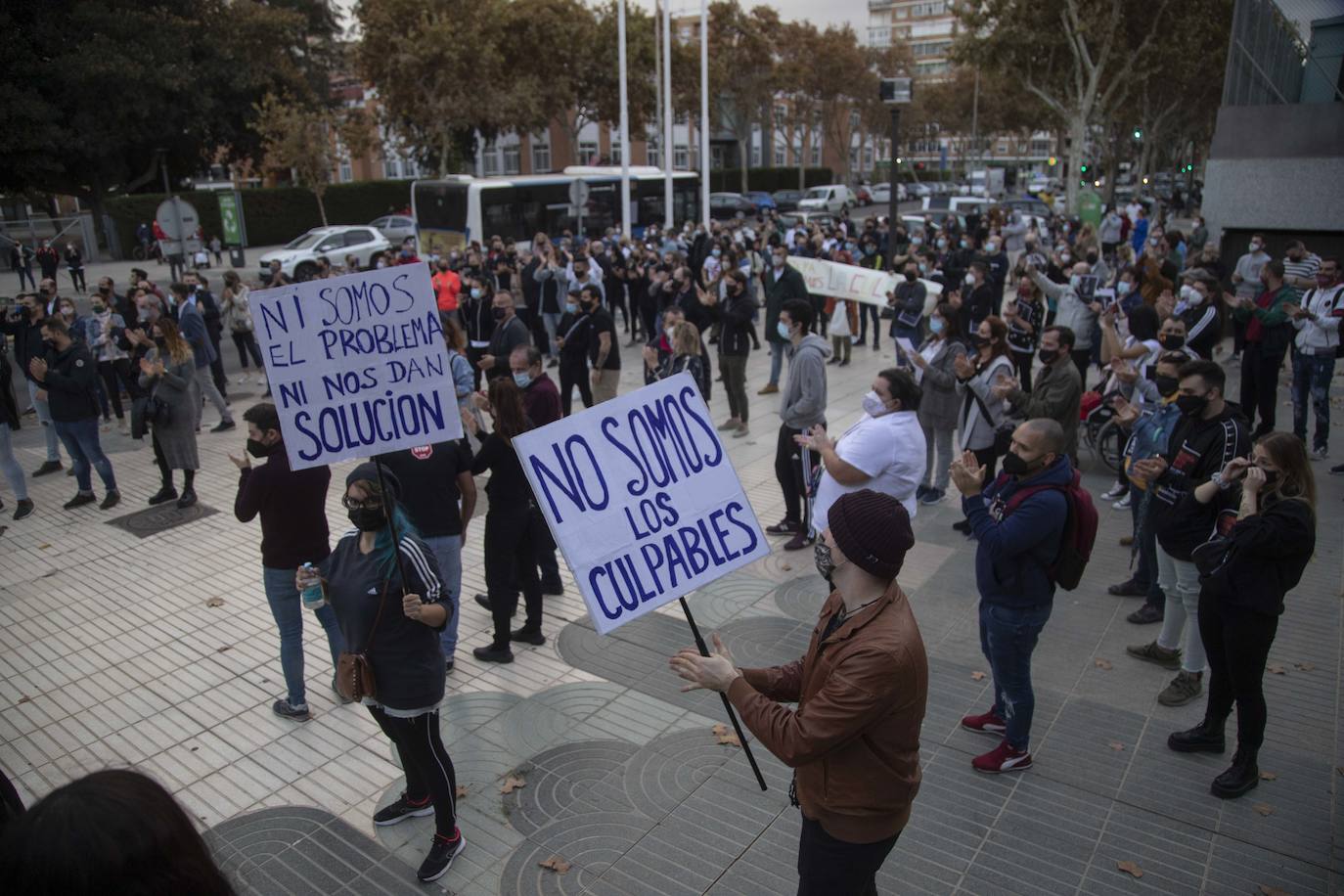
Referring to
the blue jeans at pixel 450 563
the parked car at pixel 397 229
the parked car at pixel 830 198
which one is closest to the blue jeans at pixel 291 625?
the blue jeans at pixel 450 563

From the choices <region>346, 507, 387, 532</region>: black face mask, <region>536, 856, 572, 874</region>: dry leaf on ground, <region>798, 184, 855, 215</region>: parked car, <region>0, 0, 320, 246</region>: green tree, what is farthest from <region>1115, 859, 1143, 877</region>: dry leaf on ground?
<region>798, 184, 855, 215</region>: parked car

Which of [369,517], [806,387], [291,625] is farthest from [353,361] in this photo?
[806,387]

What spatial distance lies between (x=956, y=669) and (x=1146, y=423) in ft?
6.82

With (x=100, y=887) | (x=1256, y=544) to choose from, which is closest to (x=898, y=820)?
(x=100, y=887)

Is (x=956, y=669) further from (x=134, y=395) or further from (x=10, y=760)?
(x=134, y=395)

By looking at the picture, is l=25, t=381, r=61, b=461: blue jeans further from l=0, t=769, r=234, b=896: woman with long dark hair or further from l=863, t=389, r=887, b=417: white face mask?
l=0, t=769, r=234, b=896: woman with long dark hair

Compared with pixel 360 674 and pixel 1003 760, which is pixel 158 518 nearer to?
pixel 360 674

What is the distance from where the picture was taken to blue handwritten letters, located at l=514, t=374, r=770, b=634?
11.3 feet

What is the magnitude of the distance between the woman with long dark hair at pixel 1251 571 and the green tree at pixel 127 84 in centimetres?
2729

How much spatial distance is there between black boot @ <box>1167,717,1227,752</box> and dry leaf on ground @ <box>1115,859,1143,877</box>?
1.09 metres

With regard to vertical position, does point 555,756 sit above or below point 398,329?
below

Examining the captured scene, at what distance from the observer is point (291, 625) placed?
569cm

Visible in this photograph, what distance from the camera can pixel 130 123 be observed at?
34688 mm

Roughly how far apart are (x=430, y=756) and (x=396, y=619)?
628 millimetres
